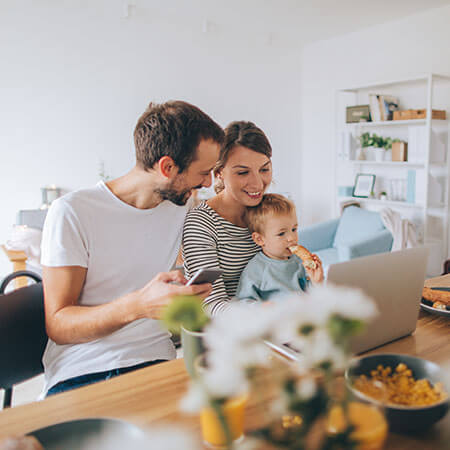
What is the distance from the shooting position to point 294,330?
0.42 m

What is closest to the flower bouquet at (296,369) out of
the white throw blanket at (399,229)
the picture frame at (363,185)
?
the white throw blanket at (399,229)

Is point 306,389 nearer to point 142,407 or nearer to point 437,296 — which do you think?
point 142,407

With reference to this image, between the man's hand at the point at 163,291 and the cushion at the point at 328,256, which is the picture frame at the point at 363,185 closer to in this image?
the cushion at the point at 328,256

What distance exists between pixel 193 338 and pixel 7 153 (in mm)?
4269

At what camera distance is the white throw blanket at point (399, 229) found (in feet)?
13.5

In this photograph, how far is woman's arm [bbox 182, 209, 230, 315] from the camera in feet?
4.51

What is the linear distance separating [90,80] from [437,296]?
439 centimetres

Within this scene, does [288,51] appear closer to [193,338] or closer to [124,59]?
[124,59]

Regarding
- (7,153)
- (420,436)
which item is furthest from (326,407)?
(7,153)

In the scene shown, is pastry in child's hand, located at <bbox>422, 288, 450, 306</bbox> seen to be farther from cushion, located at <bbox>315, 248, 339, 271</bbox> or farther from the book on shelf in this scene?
the book on shelf

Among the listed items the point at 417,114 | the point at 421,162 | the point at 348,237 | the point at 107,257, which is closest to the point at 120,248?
the point at 107,257

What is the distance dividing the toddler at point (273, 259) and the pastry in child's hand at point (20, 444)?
83 cm

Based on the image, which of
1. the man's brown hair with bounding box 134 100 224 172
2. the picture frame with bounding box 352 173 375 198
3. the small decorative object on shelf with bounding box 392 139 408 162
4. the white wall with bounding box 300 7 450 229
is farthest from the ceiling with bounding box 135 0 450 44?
the man's brown hair with bounding box 134 100 224 172

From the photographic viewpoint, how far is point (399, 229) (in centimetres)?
412
